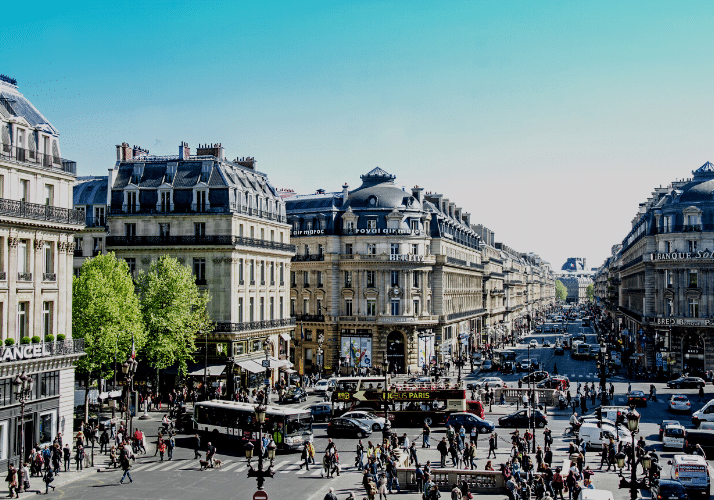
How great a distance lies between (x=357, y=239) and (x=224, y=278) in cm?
2254

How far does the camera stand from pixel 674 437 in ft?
128

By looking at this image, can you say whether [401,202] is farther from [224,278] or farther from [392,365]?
[224,278]

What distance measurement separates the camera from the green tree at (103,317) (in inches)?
1767

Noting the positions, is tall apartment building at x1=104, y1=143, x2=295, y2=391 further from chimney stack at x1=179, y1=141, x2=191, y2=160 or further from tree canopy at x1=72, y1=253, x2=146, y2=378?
tree canopy at x1=72, y1=253, x2=146, y2=378

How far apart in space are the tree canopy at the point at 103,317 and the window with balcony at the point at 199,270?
10450 mm

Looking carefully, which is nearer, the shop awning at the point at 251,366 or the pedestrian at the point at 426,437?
the pedestrian at the point at 426,437

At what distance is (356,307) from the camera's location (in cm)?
7688

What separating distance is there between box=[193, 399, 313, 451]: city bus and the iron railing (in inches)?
569

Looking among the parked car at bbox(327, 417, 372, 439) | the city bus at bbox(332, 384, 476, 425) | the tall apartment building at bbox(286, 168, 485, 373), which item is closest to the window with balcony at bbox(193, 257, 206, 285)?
the city bus at bbox(332, 384, 476, 425)

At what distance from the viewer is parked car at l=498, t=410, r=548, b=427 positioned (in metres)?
46.5

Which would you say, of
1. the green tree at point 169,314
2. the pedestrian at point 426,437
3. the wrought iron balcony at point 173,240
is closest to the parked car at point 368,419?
the pedestrian at point 426,437

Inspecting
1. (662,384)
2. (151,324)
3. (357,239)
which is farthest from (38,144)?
(662,384)

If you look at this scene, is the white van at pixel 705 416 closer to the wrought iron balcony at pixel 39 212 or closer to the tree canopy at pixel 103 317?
the tree canopy at pixel 103 317

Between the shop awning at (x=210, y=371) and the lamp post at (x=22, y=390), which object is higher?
the lamp post at (x=22, y=390)
